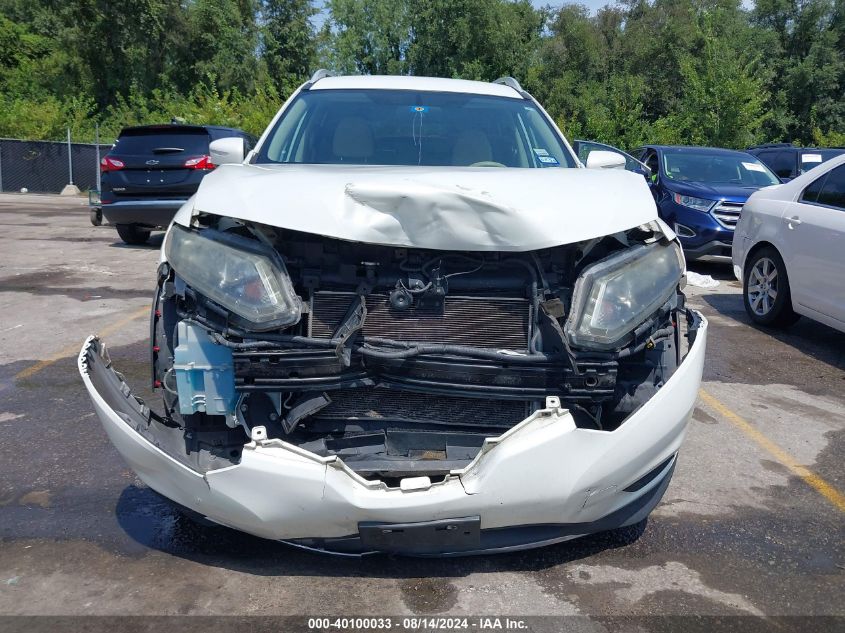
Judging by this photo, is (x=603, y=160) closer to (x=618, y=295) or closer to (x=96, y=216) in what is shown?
(x=618, y=295)

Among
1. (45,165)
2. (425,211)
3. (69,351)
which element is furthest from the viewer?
(45,165)

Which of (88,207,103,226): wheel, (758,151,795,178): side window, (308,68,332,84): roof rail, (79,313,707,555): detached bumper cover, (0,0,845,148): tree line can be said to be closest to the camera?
(79,313,707,555): detached bumper cover

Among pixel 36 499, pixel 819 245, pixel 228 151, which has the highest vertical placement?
pixel 228 151

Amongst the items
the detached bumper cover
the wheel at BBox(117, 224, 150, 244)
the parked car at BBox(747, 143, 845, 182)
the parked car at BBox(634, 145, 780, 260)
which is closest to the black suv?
the wheel at BBox(117, 224, 150, 244)

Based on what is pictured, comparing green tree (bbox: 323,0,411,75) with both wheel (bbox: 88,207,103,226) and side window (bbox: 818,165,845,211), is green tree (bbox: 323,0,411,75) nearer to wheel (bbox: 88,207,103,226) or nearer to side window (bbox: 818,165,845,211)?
wheel (bbox: 88,207,103,226)

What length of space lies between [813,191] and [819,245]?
67cm

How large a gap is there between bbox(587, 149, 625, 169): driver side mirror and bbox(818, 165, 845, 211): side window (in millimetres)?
3073

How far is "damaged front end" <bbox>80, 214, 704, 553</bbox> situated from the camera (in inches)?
103

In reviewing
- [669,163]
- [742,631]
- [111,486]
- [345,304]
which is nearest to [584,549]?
[742,631]

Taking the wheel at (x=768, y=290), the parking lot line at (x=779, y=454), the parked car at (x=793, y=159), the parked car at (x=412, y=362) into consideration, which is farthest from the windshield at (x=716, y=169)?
the parked car at (x=412, y=362)

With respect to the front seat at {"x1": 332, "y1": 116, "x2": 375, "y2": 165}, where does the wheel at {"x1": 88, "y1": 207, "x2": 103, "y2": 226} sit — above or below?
below

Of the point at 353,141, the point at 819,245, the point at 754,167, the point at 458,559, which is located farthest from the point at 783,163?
the point at 458,559

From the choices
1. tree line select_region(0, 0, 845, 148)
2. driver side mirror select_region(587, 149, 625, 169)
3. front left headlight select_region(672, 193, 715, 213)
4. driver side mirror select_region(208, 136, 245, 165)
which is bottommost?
front left headlight select_region(672, 193, 715, 213)

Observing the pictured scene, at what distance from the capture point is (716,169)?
1159cm
